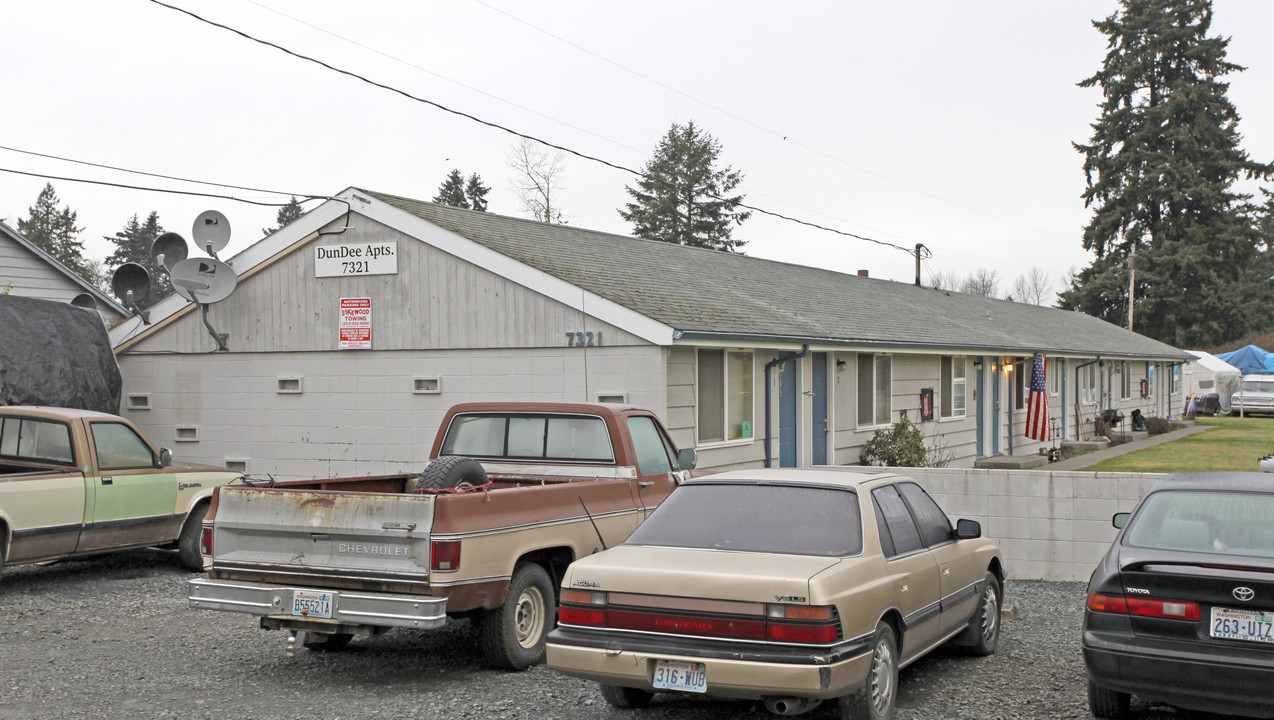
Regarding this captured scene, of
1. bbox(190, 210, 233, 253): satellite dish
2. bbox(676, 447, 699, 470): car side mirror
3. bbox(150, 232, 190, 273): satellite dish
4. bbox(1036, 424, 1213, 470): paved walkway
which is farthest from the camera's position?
bbox(1036, 424, 1213, 470): paved walkway

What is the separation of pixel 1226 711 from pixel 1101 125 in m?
58.8

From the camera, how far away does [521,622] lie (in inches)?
279

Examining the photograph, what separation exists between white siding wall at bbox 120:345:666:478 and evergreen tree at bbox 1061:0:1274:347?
49859 millimetres

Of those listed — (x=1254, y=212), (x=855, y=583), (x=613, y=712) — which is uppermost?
(x=1254, y=212)

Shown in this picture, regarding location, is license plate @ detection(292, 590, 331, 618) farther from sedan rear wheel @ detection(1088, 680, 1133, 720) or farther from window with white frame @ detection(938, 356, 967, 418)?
window with white frame @ detection(938, 356, 967, 418)

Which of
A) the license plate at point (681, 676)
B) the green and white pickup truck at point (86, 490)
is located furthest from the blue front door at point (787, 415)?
the license plate at point (681, 676)

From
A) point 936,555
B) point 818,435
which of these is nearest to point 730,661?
point 936,555

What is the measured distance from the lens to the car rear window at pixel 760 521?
18.7 feet

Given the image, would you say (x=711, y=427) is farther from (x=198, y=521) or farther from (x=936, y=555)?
(x=936, y=555)

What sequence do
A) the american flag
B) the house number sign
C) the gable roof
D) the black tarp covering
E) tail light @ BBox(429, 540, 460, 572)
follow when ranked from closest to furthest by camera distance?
tail light @ BBox(429, 540, 460, 572) < the house number sign < the black tarp covering < the gable roof < the american flag

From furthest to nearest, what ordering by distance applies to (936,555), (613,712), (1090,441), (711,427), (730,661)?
(1090,441), (711,427), (936,555), (613,712), (730,661)

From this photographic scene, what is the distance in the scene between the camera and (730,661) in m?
5.08

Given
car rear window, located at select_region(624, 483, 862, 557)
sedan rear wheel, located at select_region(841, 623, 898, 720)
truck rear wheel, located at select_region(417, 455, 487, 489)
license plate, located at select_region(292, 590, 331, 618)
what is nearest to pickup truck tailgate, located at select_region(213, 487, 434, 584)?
license plate, located at select_region(292, 590, 331, 618)

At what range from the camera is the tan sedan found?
507cm
